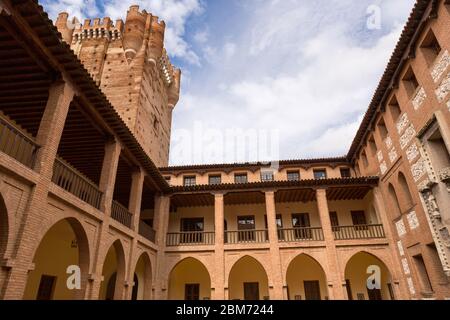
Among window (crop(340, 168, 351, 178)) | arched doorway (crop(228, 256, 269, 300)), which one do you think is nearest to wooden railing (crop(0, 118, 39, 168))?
arched doorway (crop(228, 256, 269, 300))

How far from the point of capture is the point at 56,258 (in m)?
13.3

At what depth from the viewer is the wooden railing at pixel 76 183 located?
8.89 metres

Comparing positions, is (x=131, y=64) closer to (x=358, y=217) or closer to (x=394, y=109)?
(x=394, y=109)

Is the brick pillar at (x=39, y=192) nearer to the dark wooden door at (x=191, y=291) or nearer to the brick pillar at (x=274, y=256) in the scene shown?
the brick pillar at (x=274, y=256)

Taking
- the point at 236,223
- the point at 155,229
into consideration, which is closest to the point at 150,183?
the point at 155,229

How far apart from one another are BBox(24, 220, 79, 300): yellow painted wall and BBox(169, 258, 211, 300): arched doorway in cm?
655

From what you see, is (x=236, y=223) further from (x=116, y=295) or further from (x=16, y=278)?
(x=16, y=278)

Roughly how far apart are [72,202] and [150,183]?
7839 millimetres

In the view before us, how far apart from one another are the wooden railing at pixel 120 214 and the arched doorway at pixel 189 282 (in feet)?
21.7

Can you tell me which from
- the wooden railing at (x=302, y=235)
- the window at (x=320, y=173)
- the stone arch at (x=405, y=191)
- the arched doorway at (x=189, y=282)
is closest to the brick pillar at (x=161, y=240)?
the arched doorway at (x=189, y=282)

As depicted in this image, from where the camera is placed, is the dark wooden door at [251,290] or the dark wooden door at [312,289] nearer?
the dark wooden door at [312,289]

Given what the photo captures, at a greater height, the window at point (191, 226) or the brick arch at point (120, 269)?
the window at point (191, 226)

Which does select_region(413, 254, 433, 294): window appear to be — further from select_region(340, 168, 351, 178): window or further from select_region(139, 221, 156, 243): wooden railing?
select_region(139, 221, 156, 243): wooden railing
